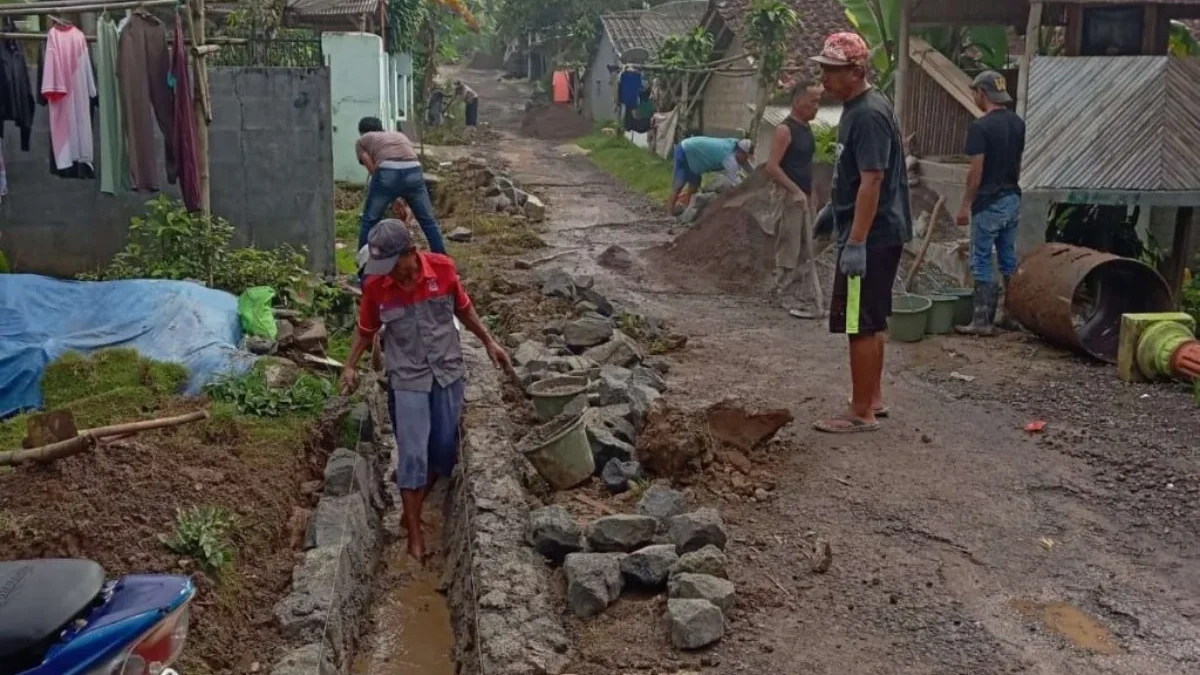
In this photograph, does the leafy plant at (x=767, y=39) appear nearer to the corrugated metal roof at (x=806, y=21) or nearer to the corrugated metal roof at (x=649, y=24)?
the corrugated metal roof at (x=806, y=21)

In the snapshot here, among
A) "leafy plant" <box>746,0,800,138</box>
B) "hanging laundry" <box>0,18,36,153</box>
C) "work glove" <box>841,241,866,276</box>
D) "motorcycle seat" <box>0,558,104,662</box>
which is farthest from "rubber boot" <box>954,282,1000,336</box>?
"leafy plant" <box>746,0,800,138</box>

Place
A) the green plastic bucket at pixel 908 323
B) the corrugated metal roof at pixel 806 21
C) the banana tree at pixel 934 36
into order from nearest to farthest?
1. the green plastic bucket at pixel 908 323
2. the banana tree at pixel 934 36
3. the corrugated metal roof at pixel 806 21

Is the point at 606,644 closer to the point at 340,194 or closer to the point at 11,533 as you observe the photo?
the point at 11,533

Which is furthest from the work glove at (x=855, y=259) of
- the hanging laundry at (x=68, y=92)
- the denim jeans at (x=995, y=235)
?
the hanging laundry at (x=68, y=92)

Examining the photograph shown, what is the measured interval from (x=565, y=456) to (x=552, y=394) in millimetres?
796

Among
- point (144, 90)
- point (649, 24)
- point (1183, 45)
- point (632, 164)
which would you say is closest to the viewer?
point (144, 90)

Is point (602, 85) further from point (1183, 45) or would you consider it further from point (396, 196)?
point (396, 196)

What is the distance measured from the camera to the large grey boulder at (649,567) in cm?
483

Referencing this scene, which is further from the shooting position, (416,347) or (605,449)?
(605,449)

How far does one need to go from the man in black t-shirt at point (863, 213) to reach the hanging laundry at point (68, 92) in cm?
531

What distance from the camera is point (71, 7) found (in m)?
8.32

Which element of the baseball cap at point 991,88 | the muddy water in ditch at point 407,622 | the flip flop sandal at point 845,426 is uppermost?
the baseball cap at point 991,88

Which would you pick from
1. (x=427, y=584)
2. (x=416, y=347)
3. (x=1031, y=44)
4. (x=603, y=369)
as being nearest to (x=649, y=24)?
(x=1031, y=44)

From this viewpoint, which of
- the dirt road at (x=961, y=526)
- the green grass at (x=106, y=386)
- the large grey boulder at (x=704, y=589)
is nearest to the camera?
the dirt road at (x=961, y=526)
